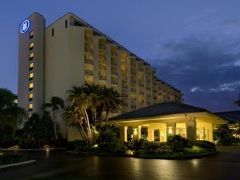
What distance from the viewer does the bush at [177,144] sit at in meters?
32.1

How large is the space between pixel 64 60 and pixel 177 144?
139ft

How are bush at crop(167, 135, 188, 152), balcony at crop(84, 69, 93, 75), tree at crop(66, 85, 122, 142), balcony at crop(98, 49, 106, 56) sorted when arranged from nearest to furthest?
bush at crop(167, 135, 188, 152)
tree at crop(66, 85, 122, 142)
balcony at crop(84, 69, 93, 75)
balcony at crop(98, 49, 106, 56)

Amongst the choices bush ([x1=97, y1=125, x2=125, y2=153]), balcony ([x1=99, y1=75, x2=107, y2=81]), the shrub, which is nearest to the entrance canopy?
bush ([x1=97, y1=125, x2=125, y2=153])

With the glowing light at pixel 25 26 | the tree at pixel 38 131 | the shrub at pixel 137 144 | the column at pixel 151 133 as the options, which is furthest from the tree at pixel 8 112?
the glowing light at pixel 25 26

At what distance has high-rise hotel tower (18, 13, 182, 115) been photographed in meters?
70.4

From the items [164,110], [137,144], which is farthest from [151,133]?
[137,144]

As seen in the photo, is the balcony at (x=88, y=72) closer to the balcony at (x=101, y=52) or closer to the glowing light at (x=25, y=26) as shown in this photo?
the balcony at (x=101, y=52)

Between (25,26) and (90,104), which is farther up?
(25,26)

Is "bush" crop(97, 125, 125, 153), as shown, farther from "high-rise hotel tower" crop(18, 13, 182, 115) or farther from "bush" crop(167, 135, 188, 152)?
"high-rise hotel tower" crop(18, 13, 182, 115)

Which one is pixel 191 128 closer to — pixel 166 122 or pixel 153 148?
pixel 166 122

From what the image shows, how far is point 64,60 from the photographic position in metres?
70.4

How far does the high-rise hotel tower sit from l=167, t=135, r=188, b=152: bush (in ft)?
124

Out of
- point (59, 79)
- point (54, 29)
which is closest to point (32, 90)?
point (59, 79)

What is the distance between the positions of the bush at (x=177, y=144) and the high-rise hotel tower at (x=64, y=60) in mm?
37776
